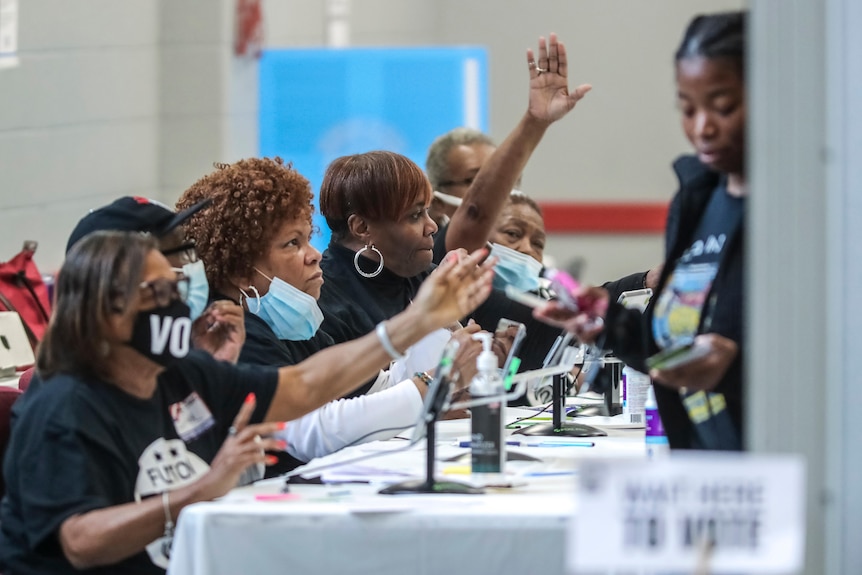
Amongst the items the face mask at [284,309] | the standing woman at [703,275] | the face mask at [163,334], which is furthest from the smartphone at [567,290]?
the face mask at [284,309]

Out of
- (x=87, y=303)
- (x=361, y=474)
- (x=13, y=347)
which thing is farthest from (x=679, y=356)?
(x=13, y=347)

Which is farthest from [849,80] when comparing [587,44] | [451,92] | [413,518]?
[587,44]

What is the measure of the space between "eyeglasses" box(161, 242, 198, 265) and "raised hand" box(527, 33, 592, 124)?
1.14 metres

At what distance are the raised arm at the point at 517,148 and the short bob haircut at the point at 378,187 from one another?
0.26 meters

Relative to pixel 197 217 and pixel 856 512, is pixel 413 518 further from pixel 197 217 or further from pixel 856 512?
pixel 197 217

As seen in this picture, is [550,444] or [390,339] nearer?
[390,339]

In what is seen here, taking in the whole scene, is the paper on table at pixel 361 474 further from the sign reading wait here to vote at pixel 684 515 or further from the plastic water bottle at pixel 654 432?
the sign reading wait here to vote at pixel 684 515

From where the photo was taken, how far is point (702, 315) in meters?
1.86

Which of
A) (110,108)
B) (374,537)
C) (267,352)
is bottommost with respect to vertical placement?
(374,537)

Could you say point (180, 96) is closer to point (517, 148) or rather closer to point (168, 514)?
point (517, 148)

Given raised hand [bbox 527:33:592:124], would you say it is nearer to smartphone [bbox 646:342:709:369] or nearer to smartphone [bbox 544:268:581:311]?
smartphone [bbox 544:268:581:311]

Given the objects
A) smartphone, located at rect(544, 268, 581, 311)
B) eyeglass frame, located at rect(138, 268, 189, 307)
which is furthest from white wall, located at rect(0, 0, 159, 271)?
smartphone, located at rect(544, 268, 581, 311)

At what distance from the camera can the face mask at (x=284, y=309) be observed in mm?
2748

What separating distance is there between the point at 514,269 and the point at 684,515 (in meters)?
2.05
